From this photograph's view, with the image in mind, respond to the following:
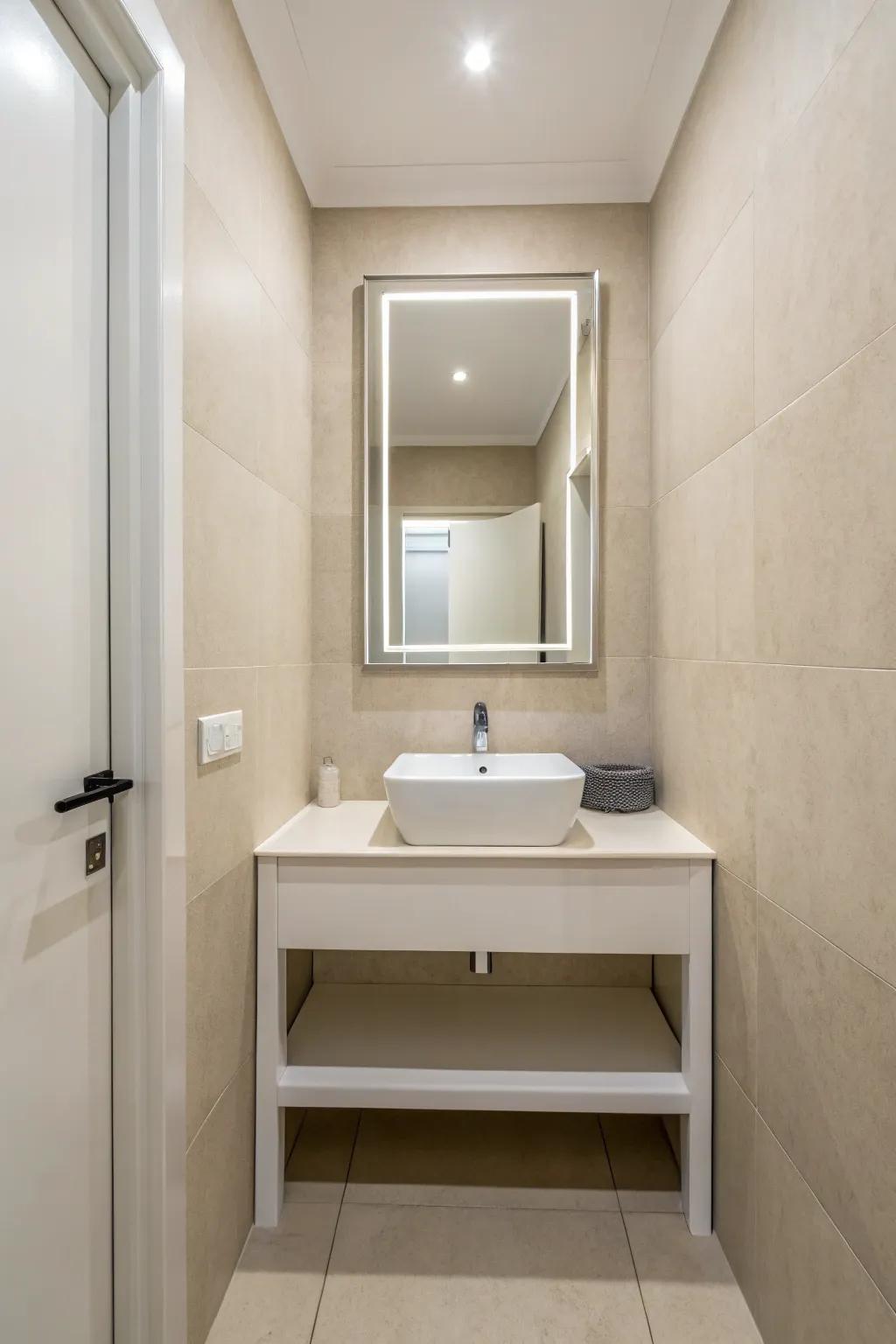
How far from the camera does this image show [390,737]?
2082 millimetres

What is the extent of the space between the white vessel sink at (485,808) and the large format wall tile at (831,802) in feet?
1.29

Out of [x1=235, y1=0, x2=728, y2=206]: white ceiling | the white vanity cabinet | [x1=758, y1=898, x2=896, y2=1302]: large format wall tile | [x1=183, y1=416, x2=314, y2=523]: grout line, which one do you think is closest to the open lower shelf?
the white vanity cabinet

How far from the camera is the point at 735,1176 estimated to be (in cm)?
139

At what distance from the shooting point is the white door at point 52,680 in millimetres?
849

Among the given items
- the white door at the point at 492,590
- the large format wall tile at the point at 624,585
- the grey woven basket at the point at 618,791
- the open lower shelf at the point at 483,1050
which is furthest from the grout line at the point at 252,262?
the open lower shelf at the point at 483,1050

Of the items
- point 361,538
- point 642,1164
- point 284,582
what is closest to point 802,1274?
point 642,1164

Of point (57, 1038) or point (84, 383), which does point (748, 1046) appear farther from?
point (84, 383)

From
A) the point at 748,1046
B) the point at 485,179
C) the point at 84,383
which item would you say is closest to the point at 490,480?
the point at 485,179

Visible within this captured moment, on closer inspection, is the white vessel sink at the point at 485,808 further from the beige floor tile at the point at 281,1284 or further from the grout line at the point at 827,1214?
the beige floor tile at the point at 281,1284

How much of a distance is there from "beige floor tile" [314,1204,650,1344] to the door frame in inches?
16.5

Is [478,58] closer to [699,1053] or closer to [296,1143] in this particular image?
[699,1053]

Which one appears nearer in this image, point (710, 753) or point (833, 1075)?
point (833, 1075)

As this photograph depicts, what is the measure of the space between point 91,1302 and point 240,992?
1.66ft

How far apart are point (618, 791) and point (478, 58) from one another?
1.77 metres
